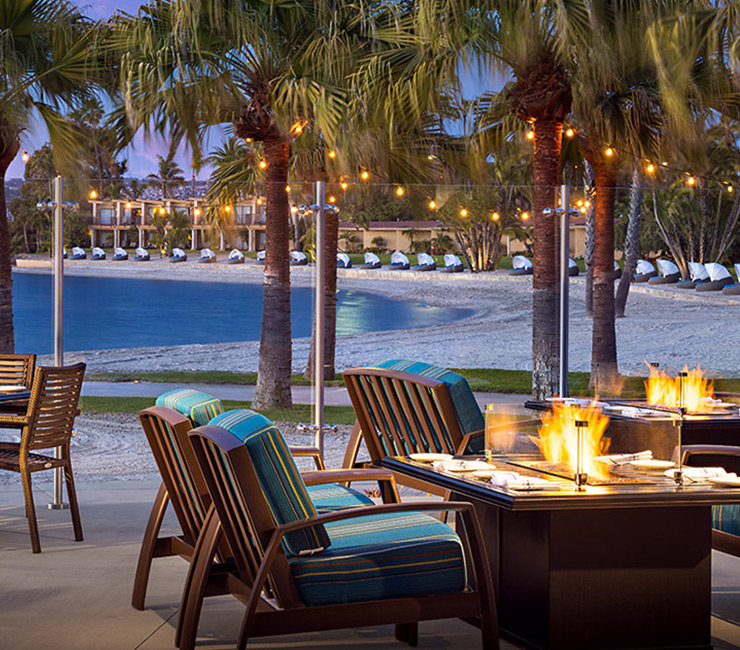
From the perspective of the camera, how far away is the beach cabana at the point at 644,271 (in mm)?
8922

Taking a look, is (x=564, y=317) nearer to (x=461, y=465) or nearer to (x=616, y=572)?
(x=461, y=465)

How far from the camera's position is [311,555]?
153 inches

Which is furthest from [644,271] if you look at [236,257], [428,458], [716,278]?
[428,458]

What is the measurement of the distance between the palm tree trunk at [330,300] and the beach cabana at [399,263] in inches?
19.1

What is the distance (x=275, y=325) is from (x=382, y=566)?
198 inches

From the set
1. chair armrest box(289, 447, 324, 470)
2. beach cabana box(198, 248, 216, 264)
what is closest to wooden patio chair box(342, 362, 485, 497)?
chair armrest box(289, 447, 324, 470)

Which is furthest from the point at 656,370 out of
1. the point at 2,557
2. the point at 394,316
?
the point at 2,557

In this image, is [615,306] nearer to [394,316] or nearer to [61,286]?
[394,316]

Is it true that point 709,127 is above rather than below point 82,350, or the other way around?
above

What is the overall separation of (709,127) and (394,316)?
3.58 m

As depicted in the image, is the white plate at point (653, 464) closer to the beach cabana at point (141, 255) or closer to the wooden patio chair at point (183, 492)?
the wooden patio chair at point (183, 492)

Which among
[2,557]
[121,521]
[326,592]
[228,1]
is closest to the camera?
[326,592]

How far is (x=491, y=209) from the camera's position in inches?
344

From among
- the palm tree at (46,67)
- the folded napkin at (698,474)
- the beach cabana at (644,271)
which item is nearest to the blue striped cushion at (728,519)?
the folded napkin at (698,474)
